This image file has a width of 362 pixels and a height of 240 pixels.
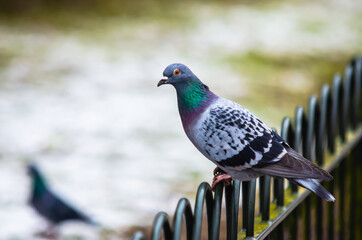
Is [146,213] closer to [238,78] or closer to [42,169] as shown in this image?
[42,169]

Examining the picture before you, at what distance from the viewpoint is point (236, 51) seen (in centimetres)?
827

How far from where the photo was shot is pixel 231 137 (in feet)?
7.08

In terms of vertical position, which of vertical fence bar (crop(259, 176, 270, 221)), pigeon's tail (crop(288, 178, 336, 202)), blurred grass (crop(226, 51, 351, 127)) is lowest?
vertical fence bar (crop(259, 176, 270, 221))

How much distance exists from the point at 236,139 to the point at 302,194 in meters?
0.40

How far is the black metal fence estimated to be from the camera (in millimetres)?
1767

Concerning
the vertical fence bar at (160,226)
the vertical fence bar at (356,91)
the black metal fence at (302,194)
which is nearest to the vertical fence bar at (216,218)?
the black metal fence at (302,194)

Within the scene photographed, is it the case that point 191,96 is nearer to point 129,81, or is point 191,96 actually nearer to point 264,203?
point 264,203

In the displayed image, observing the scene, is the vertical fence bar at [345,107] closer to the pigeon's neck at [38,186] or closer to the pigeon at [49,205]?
the pigeon at [49,205]

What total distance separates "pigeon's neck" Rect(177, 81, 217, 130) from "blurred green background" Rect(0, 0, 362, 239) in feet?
7.38

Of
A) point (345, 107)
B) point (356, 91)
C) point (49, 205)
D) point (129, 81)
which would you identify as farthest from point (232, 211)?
point (129, 81)

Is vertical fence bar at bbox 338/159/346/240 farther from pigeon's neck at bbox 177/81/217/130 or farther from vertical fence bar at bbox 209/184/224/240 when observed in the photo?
vertical fence bar at bbox 209/184/224/240

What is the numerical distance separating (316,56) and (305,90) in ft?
4.48

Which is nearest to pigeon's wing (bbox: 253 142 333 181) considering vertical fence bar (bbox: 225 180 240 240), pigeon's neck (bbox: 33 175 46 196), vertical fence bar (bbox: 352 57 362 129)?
vertical fence bar (bbox: 225 180 240 240)

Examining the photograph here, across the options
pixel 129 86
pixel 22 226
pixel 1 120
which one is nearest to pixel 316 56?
pixel 129 86
